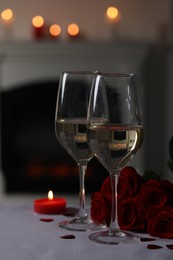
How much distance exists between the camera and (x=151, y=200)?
861mm

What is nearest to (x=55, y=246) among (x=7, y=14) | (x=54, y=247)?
(x=54, y=247)

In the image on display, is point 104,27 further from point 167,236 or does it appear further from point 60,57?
point 167,236

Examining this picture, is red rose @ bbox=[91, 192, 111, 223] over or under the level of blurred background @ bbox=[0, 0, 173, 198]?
under

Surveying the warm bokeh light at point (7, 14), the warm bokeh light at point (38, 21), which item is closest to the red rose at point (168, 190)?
the warm bokeh light at point (38, 21)

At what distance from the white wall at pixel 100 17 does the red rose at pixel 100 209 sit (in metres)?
2.74

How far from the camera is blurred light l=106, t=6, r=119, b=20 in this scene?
3555 millimetres

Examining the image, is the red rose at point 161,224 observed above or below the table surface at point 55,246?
above

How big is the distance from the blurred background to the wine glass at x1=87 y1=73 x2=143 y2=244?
8.85ft

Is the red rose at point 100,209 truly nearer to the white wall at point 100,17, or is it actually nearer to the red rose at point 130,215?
the red rose at point 130,215

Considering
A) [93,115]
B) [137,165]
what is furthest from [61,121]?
[137,165]

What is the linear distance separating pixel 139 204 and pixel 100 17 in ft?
9.27

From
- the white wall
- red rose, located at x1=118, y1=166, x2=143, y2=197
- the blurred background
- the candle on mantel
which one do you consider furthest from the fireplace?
red rose, located at x1=118, y1=166, x2=143, y2=197

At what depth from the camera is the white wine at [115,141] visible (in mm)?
801

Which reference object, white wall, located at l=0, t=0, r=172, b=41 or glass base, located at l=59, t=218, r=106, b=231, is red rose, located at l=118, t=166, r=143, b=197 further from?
white wall, located at l=0, t=0, r=172, b=41
